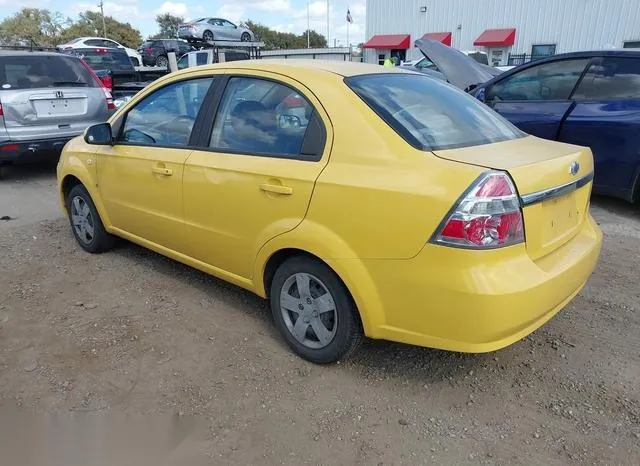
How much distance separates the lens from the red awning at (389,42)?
106 feet

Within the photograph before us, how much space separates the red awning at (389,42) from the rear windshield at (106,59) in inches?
798

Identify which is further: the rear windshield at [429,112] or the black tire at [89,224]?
the black tire at [89,224]

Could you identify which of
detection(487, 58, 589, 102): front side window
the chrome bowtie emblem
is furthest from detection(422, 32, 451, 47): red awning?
the chrome bowtie emblem

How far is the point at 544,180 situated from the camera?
251 centimetres

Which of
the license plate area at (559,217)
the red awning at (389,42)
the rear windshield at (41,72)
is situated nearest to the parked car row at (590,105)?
the license plate area at (559,217)

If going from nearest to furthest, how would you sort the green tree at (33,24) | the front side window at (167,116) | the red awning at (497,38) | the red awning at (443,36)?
the front side window at (167,116) < the red awning at (497,38) < the red awning at (443,36) < the green tree at (33,24)

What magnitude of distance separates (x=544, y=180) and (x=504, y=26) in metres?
30.4

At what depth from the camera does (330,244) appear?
2.65 metres

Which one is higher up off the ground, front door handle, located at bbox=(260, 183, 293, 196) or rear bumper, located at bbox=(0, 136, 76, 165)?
front door handle, located at bbox=(260, 183, 293, 196)

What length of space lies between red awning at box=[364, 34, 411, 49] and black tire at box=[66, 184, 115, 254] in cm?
3058

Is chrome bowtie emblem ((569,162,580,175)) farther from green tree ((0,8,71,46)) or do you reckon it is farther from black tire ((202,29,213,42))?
green tree ((0,8,71,46))

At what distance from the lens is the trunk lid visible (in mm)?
2428

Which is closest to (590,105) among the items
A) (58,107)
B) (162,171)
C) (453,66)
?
(453,66)

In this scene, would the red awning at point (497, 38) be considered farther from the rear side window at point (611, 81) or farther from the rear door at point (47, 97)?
the rear door at point (47, 97)
